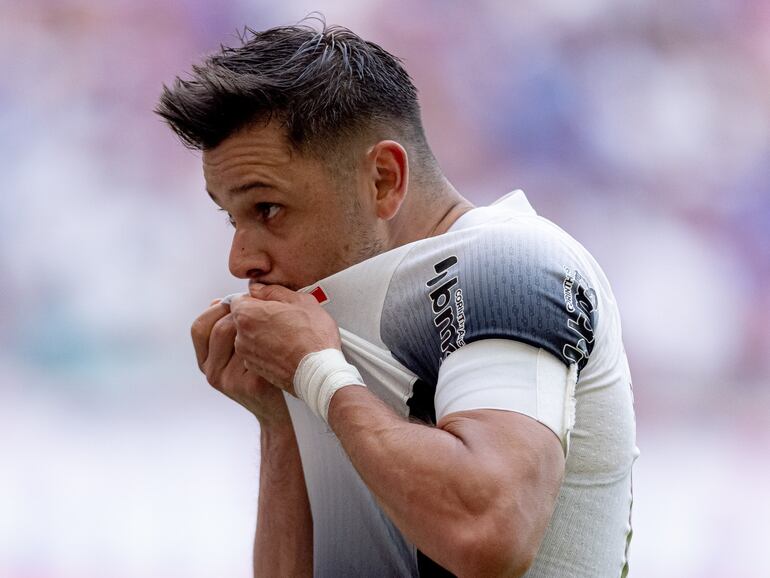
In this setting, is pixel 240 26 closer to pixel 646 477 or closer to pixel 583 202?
pixel 583 202

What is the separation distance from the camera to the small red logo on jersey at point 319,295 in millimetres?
2209

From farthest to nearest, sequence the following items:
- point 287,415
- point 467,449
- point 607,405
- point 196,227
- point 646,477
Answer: point 196,227, point 646,477, point 287,415, point 607,405, point 467,449

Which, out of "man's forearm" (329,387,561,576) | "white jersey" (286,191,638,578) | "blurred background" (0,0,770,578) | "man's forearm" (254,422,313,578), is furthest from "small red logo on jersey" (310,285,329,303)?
"blurred background" (0,0,770,578)

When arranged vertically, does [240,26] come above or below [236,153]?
above

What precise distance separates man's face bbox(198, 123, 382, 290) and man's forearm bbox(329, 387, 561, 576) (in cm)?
57

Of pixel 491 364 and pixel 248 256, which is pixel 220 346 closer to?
pixel 248 256

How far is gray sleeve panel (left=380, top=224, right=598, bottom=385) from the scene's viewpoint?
183 centimetres

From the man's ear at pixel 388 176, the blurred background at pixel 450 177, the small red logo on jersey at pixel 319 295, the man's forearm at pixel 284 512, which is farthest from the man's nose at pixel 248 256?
the blurred background at pixel 450 177

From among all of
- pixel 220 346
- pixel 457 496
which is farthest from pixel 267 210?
pixel 457 496

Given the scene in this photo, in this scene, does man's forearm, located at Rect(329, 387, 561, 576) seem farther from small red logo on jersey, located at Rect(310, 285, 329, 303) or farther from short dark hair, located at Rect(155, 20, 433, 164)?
short dark hair, located at Rect(155, 20, 433, 164)

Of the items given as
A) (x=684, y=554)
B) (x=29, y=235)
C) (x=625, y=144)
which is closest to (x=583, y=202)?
(x=625, y=144)

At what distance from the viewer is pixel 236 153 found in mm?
2240

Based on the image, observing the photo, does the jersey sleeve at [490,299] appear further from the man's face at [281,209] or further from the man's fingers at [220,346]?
the man's fingers at [220,346]

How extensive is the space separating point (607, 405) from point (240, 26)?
3920mm
